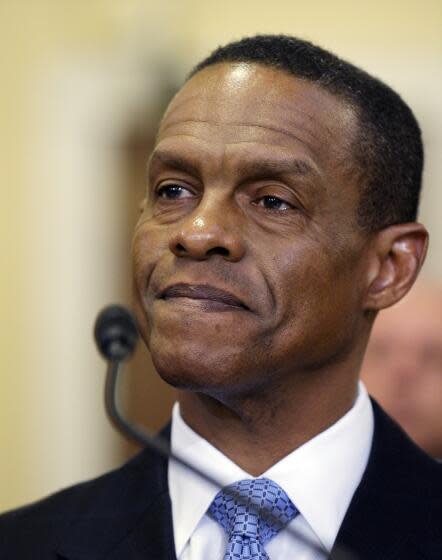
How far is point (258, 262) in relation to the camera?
233cm

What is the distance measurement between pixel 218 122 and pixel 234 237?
9.6 inches

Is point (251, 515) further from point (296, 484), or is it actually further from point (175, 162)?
point (175, 162)

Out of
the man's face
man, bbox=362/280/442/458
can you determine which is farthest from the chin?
man, bbox=362/280/442/458

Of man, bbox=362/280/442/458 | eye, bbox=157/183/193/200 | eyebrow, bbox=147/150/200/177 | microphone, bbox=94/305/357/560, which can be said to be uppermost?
eyebrow, bbox=147/150/200/177

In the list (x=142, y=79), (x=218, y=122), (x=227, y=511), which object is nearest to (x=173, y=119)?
(x=218, y=122)

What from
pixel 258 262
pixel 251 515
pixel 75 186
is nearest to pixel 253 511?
pixel 251 515

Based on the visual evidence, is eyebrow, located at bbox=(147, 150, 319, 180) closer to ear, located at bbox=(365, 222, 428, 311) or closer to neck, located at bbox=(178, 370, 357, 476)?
ear, located at bbox=(365, 222, 428, 311)

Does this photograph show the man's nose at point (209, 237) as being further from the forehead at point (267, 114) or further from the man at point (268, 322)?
the forehead at point (267, 114)

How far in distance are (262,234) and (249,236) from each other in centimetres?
3

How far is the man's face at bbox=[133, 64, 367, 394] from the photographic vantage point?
2.30 m

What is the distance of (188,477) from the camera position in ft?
8.15

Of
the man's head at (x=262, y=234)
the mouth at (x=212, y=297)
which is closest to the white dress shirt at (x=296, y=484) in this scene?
the man's head at (x=262, y=234)

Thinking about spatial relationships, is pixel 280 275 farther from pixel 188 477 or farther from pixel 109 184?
pixel 109 184

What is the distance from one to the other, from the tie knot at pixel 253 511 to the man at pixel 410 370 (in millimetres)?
1347
